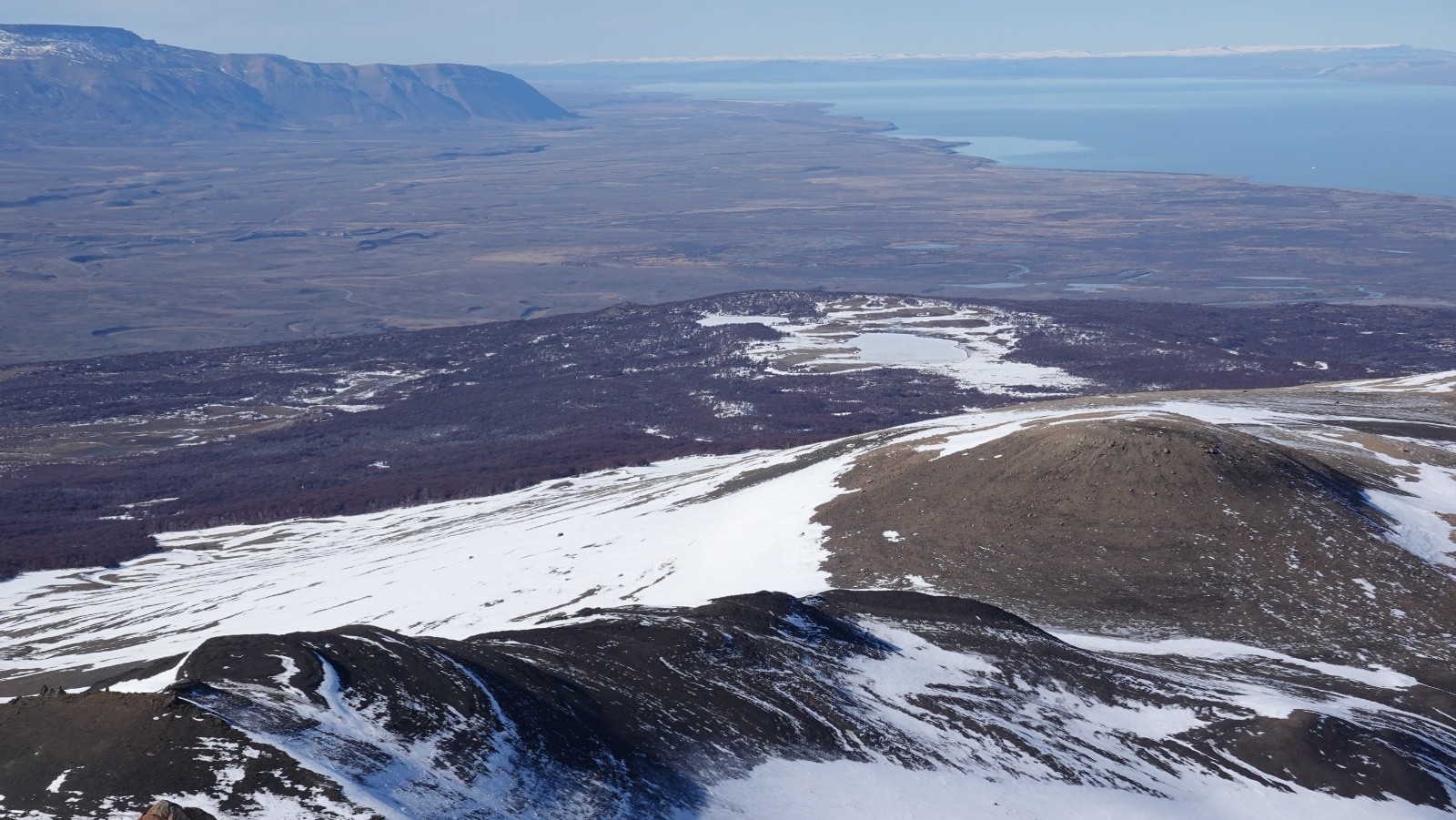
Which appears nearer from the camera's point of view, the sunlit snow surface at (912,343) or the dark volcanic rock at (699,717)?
the dark volcanic rock at (699,717)

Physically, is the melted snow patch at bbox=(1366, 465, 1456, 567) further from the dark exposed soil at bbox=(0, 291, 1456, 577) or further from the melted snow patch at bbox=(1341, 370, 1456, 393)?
the dark exposed soil at bbox=(0, 291, 1456, 577)

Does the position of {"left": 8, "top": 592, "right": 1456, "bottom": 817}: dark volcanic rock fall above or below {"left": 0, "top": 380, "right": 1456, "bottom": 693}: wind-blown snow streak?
above

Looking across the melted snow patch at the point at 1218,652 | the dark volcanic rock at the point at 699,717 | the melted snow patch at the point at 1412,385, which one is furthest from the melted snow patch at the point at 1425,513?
the melted snow patch at the point at 1412,385

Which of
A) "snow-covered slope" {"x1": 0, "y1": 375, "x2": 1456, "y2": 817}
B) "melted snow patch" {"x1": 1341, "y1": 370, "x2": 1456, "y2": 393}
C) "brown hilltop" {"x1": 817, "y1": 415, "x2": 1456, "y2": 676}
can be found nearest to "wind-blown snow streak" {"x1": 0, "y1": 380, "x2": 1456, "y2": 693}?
"snow-covered slope" {"x1": 0, "y1": 375, "x2": 1456, "y2": 817}

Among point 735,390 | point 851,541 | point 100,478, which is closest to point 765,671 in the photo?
point 851,541

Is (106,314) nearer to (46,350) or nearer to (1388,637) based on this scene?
(46,350)

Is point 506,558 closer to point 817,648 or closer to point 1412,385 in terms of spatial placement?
point 817,648

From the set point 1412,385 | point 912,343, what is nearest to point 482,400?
point 912,343

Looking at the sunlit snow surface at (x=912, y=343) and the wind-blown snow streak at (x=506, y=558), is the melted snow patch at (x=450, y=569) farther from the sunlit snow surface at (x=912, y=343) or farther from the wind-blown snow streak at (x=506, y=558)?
the sunlit snow surface at (x=912, y=343)
